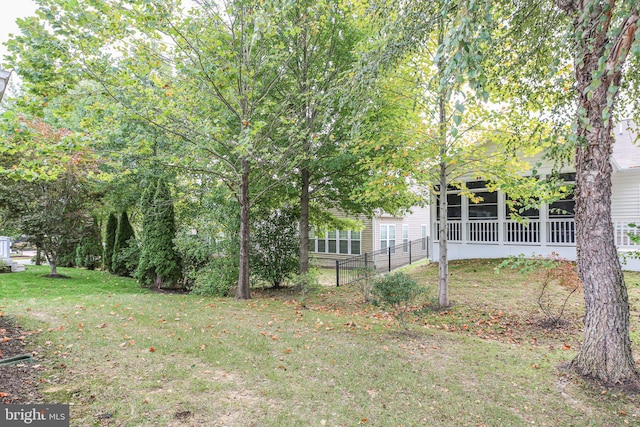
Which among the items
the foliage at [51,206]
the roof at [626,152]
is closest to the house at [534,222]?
the roof at [626,152]

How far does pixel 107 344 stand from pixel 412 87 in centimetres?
714

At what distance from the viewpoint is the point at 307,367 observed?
3996mm

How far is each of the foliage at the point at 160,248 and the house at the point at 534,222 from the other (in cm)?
910

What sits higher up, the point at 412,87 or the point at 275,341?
the point at 412,87

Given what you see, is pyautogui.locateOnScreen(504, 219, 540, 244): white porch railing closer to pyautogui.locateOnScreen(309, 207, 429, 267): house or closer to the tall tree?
Answer: pyautogui.locateOnScreen(309, 207, 429, 267): house

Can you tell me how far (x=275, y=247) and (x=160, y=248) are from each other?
3614 millimetres

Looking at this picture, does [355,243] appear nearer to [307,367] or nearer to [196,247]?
[196,247]

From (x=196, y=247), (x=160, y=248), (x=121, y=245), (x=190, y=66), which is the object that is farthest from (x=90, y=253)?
(x=190, y=66)

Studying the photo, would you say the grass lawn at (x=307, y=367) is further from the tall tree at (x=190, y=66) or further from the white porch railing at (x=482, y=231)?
the white porch railing at (x=482, y=231)

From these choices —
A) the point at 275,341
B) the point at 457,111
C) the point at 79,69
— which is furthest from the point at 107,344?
the point at 457,111

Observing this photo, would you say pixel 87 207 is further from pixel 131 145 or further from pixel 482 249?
pixel 482 249

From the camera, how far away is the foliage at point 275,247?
10680mm

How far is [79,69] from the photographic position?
18.2 feet

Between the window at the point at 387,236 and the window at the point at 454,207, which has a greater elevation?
the window at the point at 454,207
